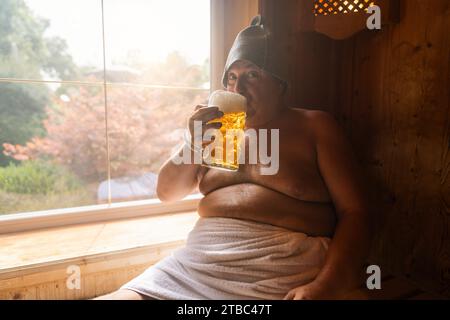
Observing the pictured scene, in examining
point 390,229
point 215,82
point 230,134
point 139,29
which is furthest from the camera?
point 215,82

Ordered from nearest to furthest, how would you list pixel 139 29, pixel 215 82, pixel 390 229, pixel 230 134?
pixel 230 134 → pixel 390 229 → pixel 139 29 → pixel 215 82

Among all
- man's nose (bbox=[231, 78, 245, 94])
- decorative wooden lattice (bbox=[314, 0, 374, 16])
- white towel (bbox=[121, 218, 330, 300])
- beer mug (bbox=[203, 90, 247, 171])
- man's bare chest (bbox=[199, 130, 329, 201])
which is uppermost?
decorative wooden lattice (bbox=[314, 0, 374, 16])

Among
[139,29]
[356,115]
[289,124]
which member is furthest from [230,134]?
[139,29]

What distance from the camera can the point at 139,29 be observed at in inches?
65.8

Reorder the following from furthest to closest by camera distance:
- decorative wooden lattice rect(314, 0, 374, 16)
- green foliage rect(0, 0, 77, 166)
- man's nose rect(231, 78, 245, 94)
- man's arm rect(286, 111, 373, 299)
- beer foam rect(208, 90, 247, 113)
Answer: green foliage rect(0, 0, 77, 166) < decorative wooden lattice rect(314, 0, 374, 16) < man's nose rect(231, 78, 245, 94) < beer foam rect(208, 90, 247, 113) < man's arm rect(286, 111, 373, 299)

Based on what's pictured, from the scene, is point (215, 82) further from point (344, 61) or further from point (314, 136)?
point (314, 136)

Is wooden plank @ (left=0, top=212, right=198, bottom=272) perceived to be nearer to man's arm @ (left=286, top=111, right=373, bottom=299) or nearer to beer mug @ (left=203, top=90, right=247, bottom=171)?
beer mug @ (left=203, top=90, right=247, bottom=171)

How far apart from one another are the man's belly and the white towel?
0.08ft

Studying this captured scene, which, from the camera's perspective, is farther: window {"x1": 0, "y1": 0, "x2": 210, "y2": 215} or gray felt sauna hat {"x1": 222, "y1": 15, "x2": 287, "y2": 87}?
window {"x1": 0, "y1": 0, "x2": 210, "y2": 215}

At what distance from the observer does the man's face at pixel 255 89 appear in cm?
117

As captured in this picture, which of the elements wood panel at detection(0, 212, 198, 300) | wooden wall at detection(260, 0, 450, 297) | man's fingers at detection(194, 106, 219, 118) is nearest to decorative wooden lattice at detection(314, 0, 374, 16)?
wooden wall at detection(260, 0, 450, 297)

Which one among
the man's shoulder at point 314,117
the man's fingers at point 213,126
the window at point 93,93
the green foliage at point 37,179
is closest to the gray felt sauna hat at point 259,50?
the man's shoulder at point 314,117

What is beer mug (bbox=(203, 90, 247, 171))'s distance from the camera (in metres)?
1.07
